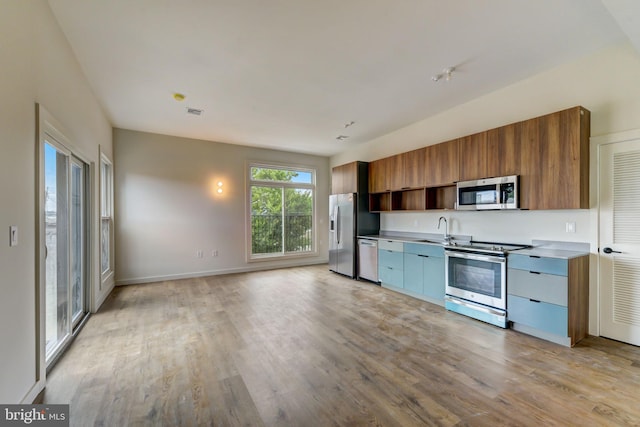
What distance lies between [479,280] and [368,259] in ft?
7.21

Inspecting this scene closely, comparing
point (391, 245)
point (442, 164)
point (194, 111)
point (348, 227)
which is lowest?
point (391, 245)

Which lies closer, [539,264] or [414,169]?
[539,264]

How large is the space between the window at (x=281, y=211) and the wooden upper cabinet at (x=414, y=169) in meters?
2.94

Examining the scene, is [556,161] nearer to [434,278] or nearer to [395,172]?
[434,278]

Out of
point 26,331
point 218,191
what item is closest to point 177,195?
point 218,191

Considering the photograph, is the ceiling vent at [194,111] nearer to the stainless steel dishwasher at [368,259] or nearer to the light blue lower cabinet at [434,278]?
the stainless steel dishwasher at [368,259]

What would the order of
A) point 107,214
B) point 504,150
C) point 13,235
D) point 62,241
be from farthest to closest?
point 107,214 < point 504,150 < point 62,241 < point 13,235

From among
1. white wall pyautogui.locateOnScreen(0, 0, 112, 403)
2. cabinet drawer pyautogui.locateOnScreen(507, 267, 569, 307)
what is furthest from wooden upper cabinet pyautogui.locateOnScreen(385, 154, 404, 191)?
white wall pyautogui.locateOnScreen(0, 0, 112, 403)

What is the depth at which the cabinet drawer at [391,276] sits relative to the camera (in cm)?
456

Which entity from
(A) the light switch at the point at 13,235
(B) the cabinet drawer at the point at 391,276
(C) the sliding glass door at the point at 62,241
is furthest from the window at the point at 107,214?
(B) the cabinet drawer at the point at 391,276

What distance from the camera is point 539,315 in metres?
2.82

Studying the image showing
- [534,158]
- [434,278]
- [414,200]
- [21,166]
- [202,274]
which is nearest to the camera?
[21,166]

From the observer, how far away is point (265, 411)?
5.97ft

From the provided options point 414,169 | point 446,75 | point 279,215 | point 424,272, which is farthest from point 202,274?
point 446,75
